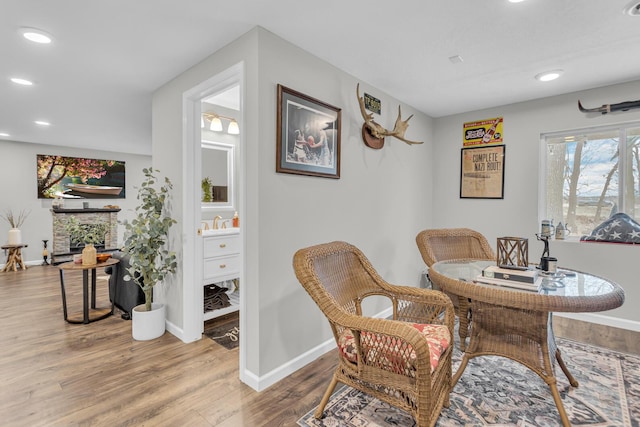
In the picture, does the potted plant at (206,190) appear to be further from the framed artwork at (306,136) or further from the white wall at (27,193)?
the white wall at (27,193)

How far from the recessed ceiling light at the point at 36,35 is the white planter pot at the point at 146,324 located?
2.16m

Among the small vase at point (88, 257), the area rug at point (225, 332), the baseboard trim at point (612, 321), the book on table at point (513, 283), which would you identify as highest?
the book on table at point (513, 283)

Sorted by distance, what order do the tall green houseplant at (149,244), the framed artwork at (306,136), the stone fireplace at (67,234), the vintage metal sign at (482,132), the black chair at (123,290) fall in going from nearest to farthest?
the framed artwork at (306,136) → the tall green houseplant at (149,244) → the black chair at (123,290) → the vintage metal sign at (482,132) → the stone fireplace at (67,234)

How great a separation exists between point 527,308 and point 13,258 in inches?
293

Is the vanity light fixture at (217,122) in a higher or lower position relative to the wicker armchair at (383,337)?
higher

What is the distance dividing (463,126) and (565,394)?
2941 millimetres

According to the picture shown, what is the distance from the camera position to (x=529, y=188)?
135 inches

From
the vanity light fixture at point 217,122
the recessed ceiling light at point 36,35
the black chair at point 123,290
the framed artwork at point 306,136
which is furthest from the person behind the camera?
the vanity light fixture at point 217,122

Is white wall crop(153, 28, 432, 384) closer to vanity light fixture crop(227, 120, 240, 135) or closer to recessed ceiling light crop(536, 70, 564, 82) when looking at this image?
vanity light fixture crop(227, 120, 240, 135)

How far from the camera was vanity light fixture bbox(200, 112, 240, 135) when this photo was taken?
340 centimetres

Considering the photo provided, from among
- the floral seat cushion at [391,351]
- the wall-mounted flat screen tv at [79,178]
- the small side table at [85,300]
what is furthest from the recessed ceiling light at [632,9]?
the wall-mounted flat screen tv at [79,178]

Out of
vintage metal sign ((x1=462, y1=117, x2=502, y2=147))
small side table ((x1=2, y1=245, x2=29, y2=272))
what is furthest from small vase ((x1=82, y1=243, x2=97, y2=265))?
vintage metal sign ((x1=462, y1=117, x2=502, y2=147))

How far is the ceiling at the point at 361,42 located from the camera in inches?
71.1

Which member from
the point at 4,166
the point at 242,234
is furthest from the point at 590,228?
the point at 4,166
